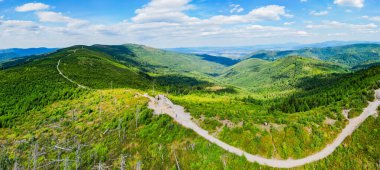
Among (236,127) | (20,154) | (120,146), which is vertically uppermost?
(236,127)

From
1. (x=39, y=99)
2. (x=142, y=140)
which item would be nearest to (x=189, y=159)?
(x=142, y=140)

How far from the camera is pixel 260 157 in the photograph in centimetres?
6881

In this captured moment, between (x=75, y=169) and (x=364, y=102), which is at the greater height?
(x=364, y=102)

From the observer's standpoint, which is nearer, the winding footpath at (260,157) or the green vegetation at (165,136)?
the winding footpath at (260,157)

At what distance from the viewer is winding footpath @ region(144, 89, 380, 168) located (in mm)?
67688

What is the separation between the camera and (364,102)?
91938 mm

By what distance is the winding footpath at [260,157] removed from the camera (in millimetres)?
67688

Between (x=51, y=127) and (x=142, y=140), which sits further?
(x=51, y=127)

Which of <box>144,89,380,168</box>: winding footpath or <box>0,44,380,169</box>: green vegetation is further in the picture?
<box>0,44,380,169</box>: green vegetation

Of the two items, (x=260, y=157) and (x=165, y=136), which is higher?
(x=165, y=136)

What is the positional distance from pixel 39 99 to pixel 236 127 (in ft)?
410

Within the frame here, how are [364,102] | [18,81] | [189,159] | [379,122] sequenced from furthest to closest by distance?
[18,81]
[364,102]
[379,122]
[189,159]

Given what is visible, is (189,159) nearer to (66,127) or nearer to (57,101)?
(66,127)

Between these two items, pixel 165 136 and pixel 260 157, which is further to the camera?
pixel 165 136
